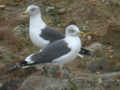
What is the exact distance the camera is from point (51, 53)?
5.99 meters

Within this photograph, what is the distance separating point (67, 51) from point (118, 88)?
3.66 ft

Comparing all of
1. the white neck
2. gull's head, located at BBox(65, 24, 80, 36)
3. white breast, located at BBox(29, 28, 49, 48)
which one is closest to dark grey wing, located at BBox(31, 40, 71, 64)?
gull's head, located at BBox(65, 24, 80, 36)

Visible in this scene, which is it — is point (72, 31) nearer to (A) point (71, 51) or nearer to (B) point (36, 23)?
(A) point (71, 51)

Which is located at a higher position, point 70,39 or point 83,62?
point 70,39

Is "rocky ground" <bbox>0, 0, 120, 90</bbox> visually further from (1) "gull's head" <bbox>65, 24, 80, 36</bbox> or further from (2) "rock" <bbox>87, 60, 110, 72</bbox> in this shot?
(1) "gull's head" <bbox>65, 24, 80, 36</bbox>

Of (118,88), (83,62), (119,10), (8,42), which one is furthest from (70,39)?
(119,10)

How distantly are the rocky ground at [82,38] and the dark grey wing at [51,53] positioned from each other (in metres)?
0.31

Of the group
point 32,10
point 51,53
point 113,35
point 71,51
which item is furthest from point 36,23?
point 113,35

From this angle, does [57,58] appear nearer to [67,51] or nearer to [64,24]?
[67,51]

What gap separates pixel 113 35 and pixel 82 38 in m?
0.78

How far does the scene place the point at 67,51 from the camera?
5934 millimetres

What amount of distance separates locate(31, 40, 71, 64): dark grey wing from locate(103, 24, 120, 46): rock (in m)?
3.15

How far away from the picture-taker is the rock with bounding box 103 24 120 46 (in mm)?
8969

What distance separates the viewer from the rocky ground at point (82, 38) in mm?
6074
